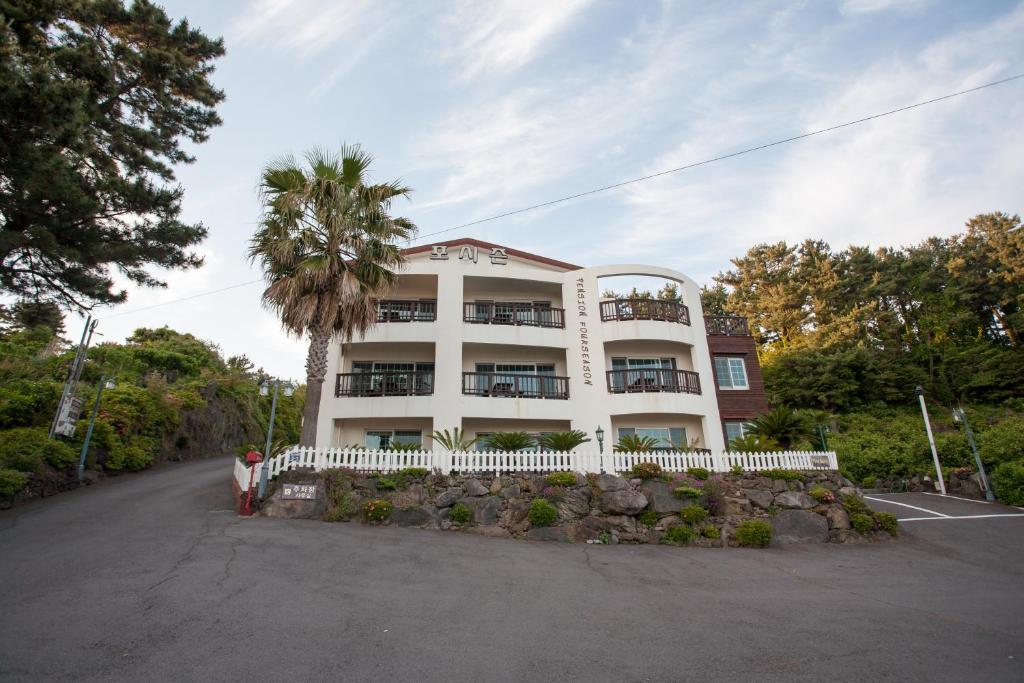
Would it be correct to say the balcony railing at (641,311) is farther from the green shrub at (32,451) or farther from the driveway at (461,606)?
the green shrub at (32,451)

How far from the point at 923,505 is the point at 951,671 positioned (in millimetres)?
17180

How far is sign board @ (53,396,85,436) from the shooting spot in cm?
1521

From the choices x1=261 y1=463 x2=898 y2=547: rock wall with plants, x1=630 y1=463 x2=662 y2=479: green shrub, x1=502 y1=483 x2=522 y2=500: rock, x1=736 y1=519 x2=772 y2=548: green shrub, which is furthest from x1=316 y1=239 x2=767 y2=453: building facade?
x1=736 y1=519 x2=772 y2=548: green shrub

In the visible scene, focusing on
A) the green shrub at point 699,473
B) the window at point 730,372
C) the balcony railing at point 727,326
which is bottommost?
the green shrub at point 699,473

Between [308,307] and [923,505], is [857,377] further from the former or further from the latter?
[308,307]

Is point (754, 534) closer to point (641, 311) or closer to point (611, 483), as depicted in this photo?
point (611, 483)

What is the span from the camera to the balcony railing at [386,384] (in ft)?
60.1

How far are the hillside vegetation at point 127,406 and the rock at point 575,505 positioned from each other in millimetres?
8922

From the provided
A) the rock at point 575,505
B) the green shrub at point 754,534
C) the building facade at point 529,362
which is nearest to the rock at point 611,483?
the rock at point 575,505

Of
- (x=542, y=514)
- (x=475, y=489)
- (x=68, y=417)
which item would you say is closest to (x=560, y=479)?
(x=542, y=514)

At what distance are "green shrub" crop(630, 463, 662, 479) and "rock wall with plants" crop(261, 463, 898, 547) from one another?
29 mm

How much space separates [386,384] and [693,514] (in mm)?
11654

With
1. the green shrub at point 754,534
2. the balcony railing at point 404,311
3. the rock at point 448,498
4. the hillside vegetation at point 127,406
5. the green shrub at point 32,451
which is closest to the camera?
the green shrub at point 754,534

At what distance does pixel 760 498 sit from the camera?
44.3 ft
